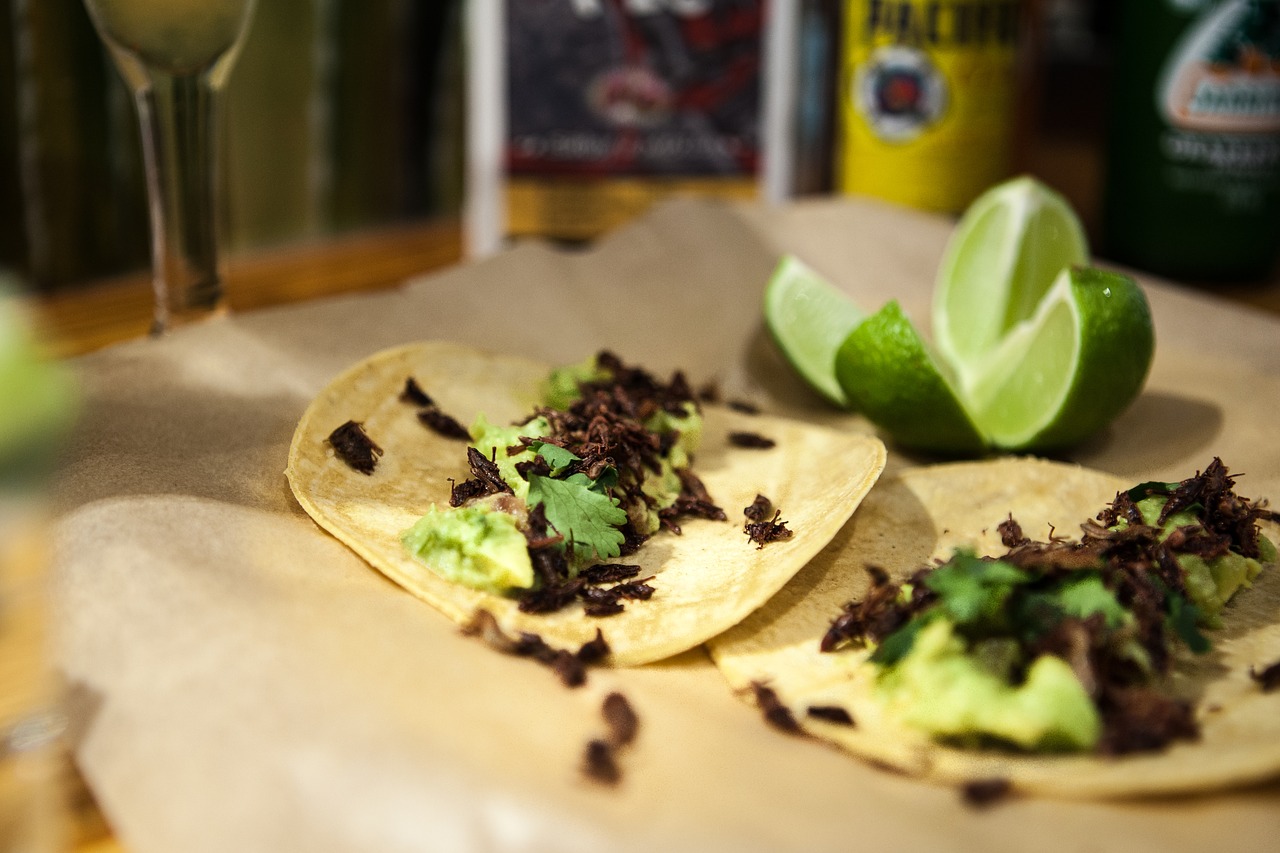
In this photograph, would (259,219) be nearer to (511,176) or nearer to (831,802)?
(511,176)

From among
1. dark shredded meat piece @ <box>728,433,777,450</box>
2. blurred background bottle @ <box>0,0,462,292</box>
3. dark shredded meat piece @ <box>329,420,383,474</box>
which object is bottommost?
dark shredded meat piece @ <box>728,433,777,450</box>

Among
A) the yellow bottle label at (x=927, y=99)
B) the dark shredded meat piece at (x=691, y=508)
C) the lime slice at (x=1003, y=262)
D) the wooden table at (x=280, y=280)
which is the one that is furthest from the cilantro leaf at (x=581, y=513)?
the yellow bottle label at (x=927, y=99)

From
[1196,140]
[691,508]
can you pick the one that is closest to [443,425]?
[691,508]

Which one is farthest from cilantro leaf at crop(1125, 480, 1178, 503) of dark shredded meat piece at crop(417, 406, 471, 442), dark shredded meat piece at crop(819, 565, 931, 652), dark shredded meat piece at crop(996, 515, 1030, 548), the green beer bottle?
the green beer bottle

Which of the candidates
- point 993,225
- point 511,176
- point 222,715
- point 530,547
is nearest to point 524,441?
point 530,547

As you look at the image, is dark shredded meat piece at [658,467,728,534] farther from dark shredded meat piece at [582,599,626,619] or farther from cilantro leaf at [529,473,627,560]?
dark shredded meat piece at [582,599,626,619]

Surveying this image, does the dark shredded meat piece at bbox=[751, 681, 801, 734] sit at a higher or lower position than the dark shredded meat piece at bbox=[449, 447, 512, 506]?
lower

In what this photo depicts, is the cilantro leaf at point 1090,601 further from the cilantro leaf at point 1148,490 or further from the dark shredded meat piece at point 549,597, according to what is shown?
the dark shredded meat piece at point 549,597
